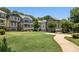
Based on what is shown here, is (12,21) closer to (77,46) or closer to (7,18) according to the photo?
(7,18)

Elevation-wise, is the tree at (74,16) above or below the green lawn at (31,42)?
above

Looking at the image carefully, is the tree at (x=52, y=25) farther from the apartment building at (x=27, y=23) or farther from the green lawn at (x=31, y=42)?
the apartment building at (x=27, y=23)

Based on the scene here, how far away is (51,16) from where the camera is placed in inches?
526

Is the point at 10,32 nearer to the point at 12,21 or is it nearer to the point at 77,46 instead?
the point at 12,21

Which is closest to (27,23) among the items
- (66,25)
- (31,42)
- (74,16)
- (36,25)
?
(36,25)

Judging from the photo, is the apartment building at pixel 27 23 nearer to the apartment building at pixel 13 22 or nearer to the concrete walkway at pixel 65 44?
the apartment building at pixel 13 22

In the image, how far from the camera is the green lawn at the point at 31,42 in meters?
13.3

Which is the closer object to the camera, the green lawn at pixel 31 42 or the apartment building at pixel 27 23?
the green lawn at pixel 31 42

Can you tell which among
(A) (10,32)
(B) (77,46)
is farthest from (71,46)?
(A) (10,32)

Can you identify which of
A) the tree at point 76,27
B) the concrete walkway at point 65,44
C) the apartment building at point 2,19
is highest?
the apartment building at point 2,19

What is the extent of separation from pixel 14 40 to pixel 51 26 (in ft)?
1.86

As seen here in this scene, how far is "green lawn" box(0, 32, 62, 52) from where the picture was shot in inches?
523

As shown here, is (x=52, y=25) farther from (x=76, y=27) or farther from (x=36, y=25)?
(x=76, y=27)

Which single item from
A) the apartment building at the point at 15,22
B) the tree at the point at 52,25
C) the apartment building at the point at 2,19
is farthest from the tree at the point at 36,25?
the apartment building at the point at 2,19
